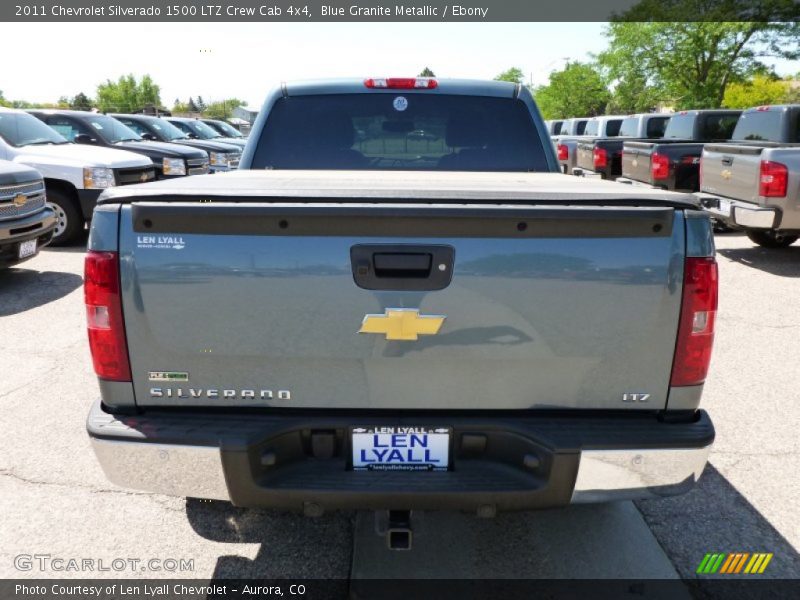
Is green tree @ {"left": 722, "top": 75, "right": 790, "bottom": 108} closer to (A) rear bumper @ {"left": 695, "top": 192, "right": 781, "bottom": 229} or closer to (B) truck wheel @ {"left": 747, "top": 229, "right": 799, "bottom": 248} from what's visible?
(B) truck wheel @ {"left": 747, "top": 229, "right": 799, "bottom": 248}

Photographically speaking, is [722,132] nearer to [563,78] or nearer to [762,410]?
[762,410]

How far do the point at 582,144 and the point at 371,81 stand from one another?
13.1 metres

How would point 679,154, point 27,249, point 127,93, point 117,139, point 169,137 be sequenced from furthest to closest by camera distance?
point 127,93 < point 169,137 < point 117,139 < point 679,154 < point 27,249

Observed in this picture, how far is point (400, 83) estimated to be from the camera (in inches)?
161

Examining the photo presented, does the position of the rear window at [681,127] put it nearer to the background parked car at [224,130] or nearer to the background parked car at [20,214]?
the background parked car at [20,214]

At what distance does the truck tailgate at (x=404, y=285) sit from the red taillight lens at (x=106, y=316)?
0.04 meters

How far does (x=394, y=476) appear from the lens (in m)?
2.31

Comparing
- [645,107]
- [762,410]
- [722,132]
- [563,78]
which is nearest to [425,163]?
[762,410]

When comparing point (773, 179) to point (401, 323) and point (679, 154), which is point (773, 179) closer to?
point (679, 154)

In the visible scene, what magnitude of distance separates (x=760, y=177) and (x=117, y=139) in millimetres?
11194

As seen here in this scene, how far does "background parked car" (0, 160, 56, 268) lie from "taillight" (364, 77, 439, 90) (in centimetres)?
540

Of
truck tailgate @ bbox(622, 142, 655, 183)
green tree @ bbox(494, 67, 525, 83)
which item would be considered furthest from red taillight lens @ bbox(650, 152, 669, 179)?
green tree @ bbox(494, 67, 525, 83)

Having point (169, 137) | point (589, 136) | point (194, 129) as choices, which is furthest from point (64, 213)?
point (589, 136)

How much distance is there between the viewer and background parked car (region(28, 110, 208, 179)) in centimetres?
1251
